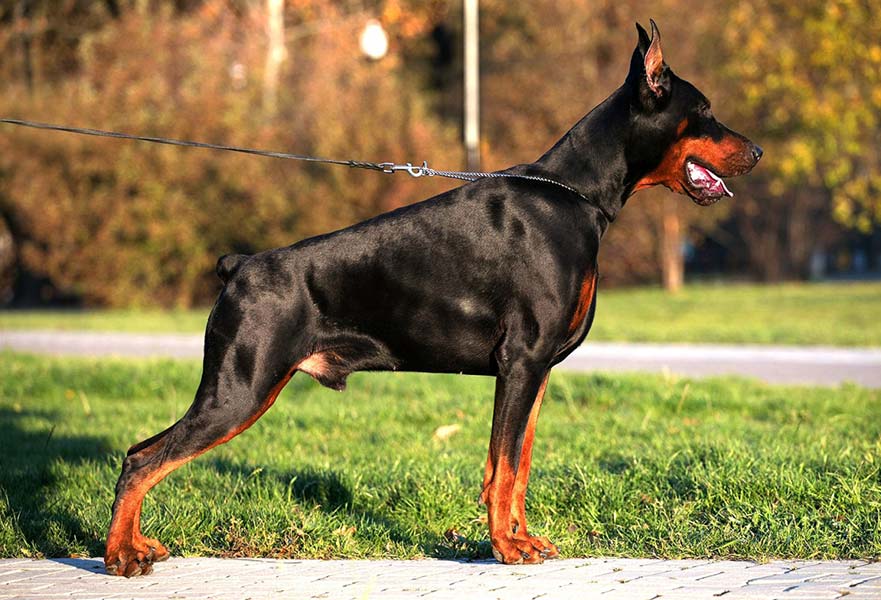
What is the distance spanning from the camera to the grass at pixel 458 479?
5340mm

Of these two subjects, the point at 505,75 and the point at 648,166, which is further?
the point at 505,75

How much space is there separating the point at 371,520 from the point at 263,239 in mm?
19843

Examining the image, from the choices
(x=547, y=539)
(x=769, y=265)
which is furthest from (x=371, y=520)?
(x=769, y=265)

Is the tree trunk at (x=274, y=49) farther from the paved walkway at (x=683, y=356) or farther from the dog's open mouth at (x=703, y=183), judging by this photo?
the dog's open mouth at (x=703, y=183)

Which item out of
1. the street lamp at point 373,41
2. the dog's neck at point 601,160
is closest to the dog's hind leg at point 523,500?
the dog's neck at point 601,160

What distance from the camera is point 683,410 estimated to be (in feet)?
29.8

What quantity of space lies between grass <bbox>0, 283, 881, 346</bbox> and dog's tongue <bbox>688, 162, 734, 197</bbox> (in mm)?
10401

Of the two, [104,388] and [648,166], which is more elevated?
[648,166]

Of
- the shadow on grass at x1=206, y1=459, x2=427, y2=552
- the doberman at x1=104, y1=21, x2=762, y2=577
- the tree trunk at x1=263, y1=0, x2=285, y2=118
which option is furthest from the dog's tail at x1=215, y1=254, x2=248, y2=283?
the tree trunk at x1=263, y1=0, x2=285, y2=118

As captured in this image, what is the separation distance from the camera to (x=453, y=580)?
4.71m

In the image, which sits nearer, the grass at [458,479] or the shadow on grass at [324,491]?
the grass at [458,479]

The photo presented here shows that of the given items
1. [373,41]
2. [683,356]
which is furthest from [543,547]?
[373,41]

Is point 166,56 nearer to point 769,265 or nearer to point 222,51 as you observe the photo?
point 222,51

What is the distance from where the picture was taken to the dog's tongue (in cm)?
532
